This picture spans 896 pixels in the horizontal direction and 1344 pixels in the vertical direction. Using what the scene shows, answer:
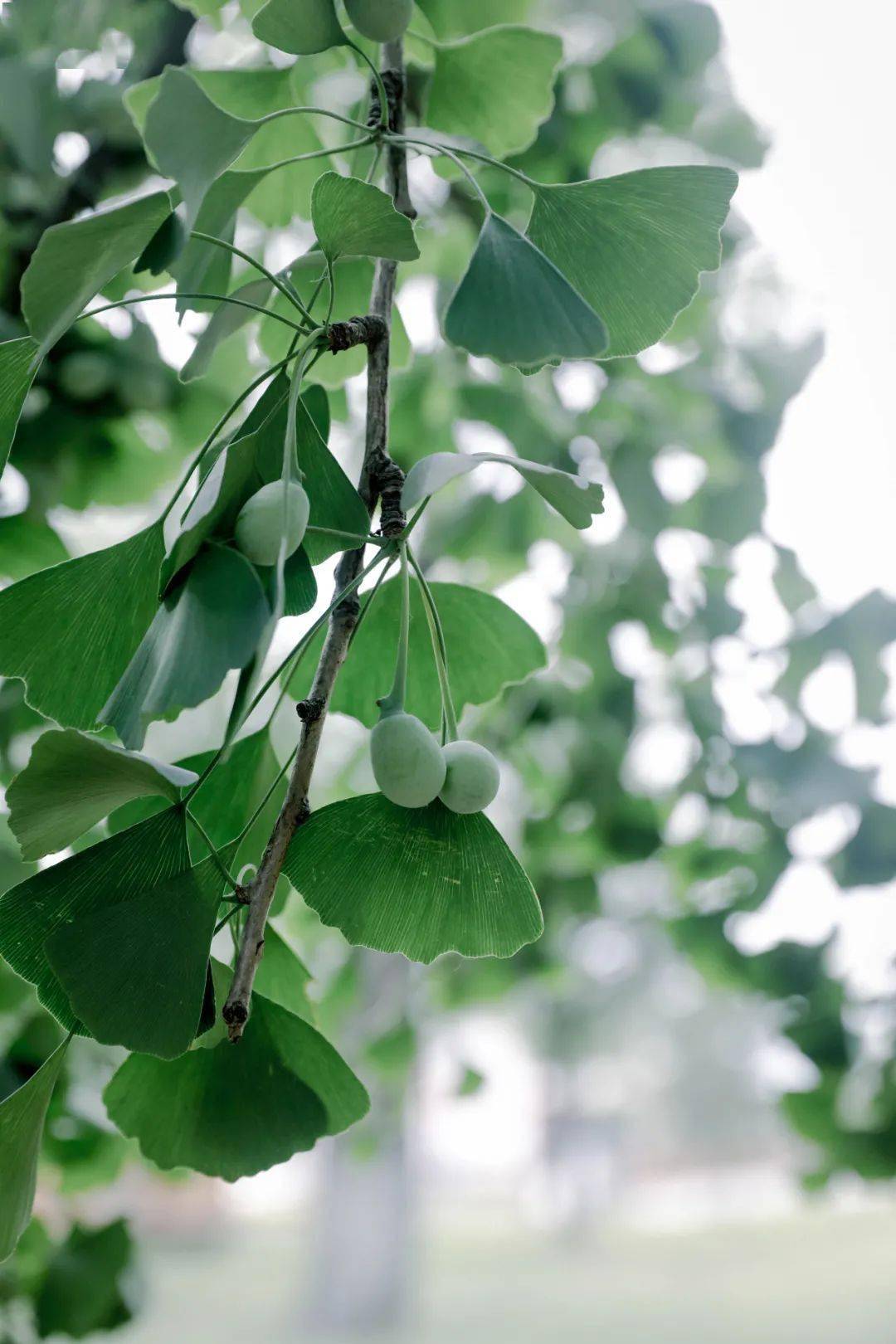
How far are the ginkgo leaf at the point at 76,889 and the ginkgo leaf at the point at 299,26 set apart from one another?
8.0 inches

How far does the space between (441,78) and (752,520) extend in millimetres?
588

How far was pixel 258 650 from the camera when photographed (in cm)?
21

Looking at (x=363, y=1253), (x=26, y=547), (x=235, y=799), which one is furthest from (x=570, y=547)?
(x=363, y=1253)

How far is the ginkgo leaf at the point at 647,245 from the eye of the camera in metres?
0.29

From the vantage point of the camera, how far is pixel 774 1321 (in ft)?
15.4

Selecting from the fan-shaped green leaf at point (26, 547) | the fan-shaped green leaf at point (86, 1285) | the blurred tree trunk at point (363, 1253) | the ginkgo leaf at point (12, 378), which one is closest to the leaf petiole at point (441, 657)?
the ginkgo leaf at point (12, 378)

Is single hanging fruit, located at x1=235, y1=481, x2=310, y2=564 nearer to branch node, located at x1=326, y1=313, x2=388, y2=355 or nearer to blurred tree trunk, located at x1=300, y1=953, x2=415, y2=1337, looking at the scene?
branch node, located at x1=326, y1=313, x2=388, y2=355

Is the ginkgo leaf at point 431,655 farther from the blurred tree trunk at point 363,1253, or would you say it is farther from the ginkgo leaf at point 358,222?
the blurred tree trunk at point 363,1253

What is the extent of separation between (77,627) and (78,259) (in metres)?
0.10

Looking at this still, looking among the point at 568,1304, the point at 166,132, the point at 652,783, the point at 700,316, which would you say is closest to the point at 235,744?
the point at 166,132

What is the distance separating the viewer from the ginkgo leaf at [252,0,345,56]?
0.29m

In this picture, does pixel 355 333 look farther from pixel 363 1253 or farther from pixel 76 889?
pixel 363 1253

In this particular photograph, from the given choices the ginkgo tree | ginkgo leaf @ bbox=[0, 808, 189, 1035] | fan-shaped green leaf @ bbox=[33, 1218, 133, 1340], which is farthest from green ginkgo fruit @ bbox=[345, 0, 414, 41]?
fan-shaped green leaf @ bbox=[33, 1218, 133, 1340]

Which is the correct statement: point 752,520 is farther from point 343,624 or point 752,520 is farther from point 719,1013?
point 719,1013
